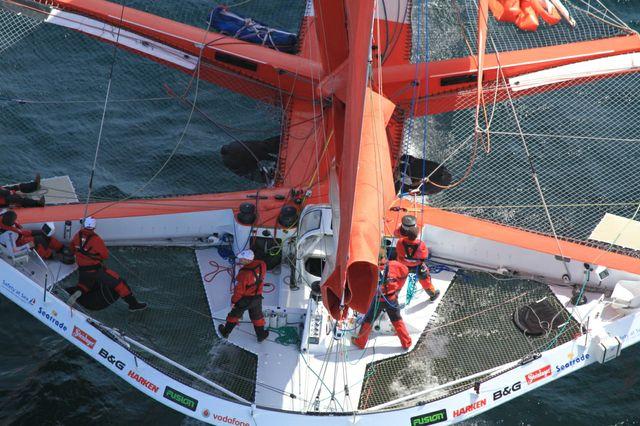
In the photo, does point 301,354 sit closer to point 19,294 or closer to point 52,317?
point 52,317

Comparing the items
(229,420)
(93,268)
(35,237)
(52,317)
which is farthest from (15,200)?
(229,420)

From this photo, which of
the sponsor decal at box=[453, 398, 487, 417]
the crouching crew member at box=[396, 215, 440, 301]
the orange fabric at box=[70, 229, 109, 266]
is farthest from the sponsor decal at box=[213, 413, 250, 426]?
the crouching crew member at box=[396, 215, 440, 301]

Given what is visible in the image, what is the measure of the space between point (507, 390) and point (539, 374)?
43 cm

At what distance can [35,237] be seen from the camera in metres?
12.1

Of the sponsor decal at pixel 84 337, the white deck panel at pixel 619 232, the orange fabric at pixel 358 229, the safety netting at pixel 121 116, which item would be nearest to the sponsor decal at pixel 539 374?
the white deck panel at pixel 619 232

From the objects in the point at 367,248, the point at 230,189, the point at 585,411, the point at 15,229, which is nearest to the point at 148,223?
the point at 15,229

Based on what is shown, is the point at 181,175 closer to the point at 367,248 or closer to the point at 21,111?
the point at 21,111

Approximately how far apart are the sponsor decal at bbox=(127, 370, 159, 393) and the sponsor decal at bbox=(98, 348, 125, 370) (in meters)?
0.13

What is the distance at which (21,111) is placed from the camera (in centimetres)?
1627

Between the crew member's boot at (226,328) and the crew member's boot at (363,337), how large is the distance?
53.4 inches

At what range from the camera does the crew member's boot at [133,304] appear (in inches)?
454

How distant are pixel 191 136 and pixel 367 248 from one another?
8.20 metres

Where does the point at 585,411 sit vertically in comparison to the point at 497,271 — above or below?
below

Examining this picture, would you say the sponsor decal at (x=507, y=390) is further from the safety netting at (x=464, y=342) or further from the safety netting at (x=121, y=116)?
the safety netting at (x=121, y=116)
